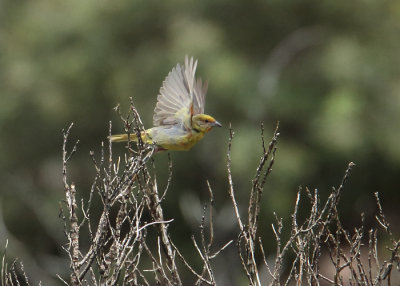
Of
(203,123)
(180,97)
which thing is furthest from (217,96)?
(203,123)

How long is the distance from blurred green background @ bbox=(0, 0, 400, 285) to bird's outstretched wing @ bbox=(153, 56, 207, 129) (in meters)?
6.80

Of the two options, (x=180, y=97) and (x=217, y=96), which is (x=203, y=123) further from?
(x=217, y=96)

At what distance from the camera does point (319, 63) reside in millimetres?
14648

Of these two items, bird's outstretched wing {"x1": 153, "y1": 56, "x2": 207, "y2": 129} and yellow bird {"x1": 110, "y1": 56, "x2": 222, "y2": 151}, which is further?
bird's outstretched wing {"x1": 153, "y1": 56, "x2": 207, "y2": 129}

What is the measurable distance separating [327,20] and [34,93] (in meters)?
5.78

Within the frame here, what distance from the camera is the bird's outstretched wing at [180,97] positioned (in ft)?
20.7

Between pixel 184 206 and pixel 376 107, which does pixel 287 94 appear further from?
pixel 184 206

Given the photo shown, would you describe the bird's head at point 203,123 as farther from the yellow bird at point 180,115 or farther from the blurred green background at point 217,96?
the blurred green background at point 217,96

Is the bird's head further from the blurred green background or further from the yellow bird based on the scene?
the blurred green background

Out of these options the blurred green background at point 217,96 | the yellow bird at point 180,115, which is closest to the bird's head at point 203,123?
the yellow bird at point 180,115

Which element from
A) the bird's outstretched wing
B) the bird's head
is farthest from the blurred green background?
the bird's head

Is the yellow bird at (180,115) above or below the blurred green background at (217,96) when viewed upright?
above

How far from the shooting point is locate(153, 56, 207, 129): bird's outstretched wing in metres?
6.32

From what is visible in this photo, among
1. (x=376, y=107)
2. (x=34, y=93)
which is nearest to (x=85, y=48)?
(x=34, y=93)
